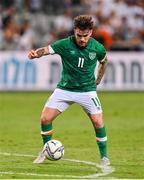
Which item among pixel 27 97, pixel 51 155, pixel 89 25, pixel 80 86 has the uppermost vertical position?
pixel 89 25

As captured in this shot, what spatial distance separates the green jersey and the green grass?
4.21ft

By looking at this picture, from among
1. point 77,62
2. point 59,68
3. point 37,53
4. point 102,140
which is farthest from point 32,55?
point 59,68

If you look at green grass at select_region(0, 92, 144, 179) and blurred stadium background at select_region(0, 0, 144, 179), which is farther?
blurred stadium background at select_region(0, 0, 144, 179)

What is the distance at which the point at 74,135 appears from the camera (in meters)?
17.1

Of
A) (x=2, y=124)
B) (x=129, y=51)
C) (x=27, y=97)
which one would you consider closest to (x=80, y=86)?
(x=2, y=124)

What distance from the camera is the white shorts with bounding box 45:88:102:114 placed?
12.3 metres

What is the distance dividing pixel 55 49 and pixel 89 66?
23.5 inches

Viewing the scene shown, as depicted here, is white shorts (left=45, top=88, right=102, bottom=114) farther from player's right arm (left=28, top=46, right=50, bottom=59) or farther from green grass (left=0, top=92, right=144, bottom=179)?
green grass (left=0, top=92, right=144, bottom=179)

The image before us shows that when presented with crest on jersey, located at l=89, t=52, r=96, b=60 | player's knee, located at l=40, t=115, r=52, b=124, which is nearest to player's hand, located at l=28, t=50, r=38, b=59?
crest on jersey, located at l=89, t=52, r=96, b=60

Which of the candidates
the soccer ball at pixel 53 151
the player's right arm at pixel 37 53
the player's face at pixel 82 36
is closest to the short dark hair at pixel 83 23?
the player's face at pixel 82 36

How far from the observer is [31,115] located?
2152 cm

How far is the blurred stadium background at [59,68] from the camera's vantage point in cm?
1819

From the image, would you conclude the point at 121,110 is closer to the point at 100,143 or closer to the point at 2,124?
the point at 2,124

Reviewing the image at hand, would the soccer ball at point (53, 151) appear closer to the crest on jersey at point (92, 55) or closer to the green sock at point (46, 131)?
the green sock at point (46, 131)
